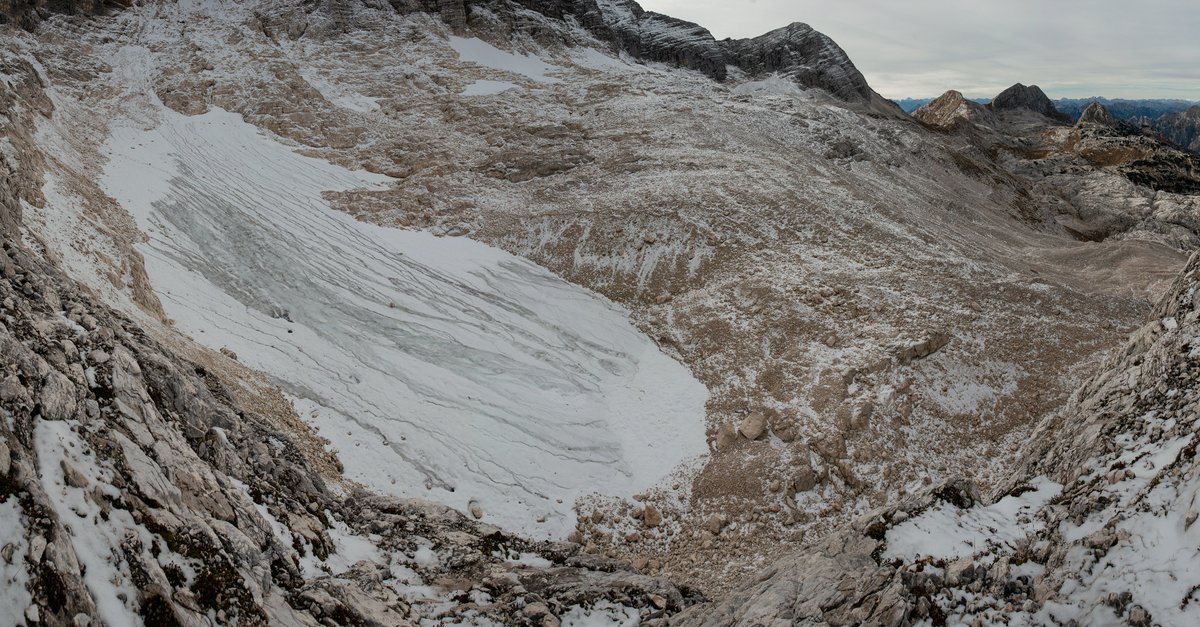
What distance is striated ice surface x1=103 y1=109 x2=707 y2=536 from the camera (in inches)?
687

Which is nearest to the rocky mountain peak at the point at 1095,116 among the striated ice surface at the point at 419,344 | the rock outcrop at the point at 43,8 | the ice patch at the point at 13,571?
the striated ice surface at the point at 419,344

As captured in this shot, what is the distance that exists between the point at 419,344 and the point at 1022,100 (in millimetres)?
111767

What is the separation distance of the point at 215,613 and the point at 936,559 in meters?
9.87

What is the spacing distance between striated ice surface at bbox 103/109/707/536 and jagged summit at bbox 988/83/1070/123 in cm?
9935

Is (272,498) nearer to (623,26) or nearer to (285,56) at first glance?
(285,56)

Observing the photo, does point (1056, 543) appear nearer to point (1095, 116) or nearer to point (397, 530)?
point (397, 530)

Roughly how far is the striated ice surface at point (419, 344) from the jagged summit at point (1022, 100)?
3911 inches

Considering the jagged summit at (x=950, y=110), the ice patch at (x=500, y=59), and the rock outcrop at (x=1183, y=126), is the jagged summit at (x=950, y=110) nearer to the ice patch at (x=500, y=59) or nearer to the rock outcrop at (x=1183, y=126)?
the ice patch at (x=500, y=59)

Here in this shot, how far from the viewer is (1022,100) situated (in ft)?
310

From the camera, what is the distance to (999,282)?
24.9 meters

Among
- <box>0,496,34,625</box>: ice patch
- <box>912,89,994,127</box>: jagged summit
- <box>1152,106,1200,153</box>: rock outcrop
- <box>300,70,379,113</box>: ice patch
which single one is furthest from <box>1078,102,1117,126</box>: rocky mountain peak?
<box>1152,106,1200,153</box>: rock outcrop

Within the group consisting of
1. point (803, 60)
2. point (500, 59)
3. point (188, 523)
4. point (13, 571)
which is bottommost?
point (188, 523)

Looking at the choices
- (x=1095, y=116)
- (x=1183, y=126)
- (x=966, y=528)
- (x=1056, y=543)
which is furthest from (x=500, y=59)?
(x=1183, y=126)

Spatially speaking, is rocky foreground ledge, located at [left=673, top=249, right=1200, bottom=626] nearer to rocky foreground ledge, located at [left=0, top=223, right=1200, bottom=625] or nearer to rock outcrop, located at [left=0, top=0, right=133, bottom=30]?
rocky foreground ledge, located at [left=0, top=223, right=1200, bottom=625]
